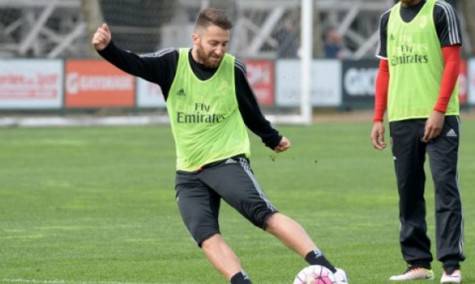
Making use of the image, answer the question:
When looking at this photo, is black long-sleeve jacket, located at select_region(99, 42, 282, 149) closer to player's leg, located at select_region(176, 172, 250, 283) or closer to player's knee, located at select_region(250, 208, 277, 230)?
player's leg, located at select_region(176, 172, 250, 283)

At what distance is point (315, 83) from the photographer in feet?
120

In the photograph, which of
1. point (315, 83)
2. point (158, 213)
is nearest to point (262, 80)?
point (315, 83)

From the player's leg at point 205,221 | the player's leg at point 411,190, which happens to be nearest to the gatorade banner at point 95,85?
the player's leg at point 411,190

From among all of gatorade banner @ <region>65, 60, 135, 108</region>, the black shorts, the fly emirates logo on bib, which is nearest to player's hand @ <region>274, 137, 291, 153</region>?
the black shorts

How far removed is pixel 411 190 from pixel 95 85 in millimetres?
22942

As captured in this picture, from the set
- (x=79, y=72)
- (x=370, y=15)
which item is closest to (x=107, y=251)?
(x=79, y=72)

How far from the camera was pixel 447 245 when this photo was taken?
1063 cm

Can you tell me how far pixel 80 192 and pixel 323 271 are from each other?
9.31 m

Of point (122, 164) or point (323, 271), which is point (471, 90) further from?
point (323, 271)

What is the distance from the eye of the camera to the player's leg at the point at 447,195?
10.6 meters

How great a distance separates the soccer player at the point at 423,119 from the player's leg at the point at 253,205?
5.62 feet

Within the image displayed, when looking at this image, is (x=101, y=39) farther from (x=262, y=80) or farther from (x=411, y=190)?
(x=262, y=80)

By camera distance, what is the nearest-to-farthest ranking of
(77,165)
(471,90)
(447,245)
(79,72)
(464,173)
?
(447,245) < (464,173) < (77,165) < (79,72) < (471,90)

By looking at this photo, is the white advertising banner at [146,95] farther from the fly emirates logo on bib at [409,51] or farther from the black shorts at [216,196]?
the black shorts at [216,196]
